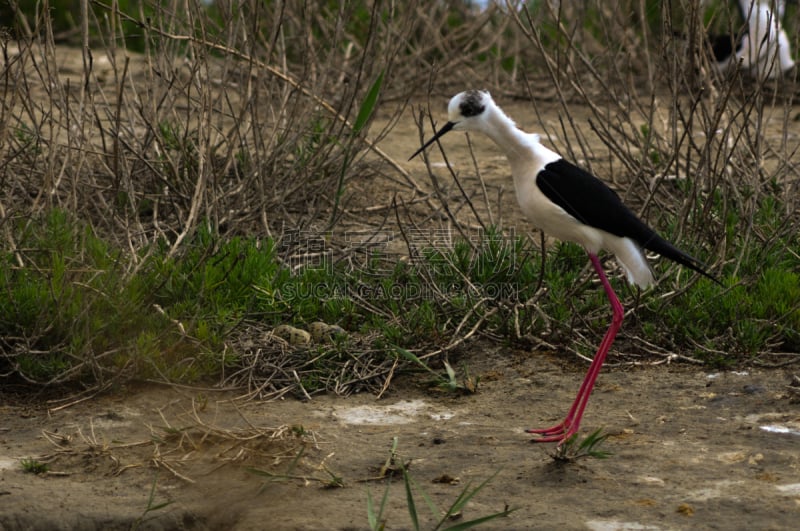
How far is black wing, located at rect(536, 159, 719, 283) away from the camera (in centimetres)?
359

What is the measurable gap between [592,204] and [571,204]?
3.0 inches

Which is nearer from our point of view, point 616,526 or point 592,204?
point 616,526

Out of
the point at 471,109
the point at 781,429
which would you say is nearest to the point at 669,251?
the point at 781,429

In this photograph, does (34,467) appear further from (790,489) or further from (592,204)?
(790,489)

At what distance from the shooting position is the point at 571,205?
11.8ft

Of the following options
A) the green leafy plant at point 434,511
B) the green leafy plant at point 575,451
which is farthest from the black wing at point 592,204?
the green leafy plant at point 434,511

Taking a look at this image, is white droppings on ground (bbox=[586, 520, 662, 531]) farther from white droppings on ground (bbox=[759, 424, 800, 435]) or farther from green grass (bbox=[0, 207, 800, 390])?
green grass (bbox=[0, 207, 800, 390])

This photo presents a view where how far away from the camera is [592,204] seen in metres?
3.61

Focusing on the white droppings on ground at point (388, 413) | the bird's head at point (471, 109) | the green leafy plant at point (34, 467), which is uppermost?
the bird's head at point (471, 109)

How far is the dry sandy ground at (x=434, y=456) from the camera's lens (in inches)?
114

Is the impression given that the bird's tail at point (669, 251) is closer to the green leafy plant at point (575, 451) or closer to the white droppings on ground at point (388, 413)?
the green leafy plant at point (575, 451)

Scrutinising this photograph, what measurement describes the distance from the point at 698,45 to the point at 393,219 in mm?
1726

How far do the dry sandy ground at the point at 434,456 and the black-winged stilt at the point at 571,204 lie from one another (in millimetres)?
259

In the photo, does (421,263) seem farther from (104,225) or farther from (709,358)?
(104,225)
